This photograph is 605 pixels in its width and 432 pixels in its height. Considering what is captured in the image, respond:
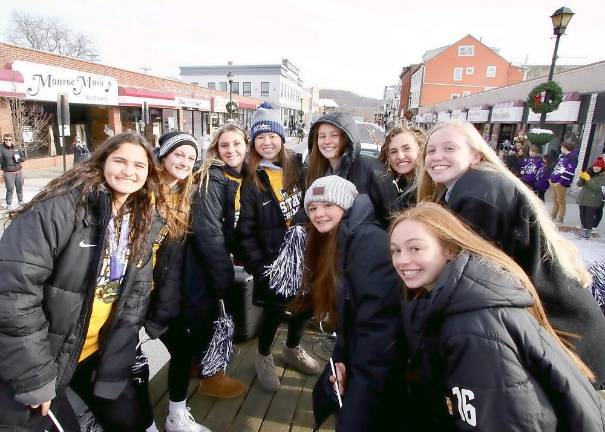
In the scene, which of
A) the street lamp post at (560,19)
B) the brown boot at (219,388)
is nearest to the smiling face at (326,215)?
the brown boot at (219,388)

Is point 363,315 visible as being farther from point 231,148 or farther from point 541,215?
point 231,148

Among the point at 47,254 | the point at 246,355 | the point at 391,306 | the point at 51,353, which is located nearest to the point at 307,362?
the point at 246,355

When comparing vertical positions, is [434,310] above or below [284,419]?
above

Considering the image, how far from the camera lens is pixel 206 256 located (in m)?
2.27

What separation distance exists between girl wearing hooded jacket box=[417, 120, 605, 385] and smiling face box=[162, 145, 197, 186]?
1.48m

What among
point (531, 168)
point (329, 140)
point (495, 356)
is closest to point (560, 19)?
point (531, 168)

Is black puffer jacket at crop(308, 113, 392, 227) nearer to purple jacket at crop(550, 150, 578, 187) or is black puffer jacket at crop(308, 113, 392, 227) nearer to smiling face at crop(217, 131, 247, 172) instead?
smiling face at crop(217, 131, 247, 172)

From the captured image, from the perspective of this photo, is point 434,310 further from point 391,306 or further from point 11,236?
point 11,236

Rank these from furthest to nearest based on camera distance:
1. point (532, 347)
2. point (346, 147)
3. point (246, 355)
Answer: point (246, 355) → point (346, 147) → point (532, 347)

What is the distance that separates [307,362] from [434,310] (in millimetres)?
1867

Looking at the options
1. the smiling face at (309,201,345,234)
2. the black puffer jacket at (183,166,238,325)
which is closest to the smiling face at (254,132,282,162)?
the black puffer jacket at (183,166,238,325)

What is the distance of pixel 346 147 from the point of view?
2.73 metres

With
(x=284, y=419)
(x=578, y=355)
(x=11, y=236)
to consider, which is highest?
(x=11, y=236)

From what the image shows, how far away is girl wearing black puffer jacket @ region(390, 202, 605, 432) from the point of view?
3.49 ft
